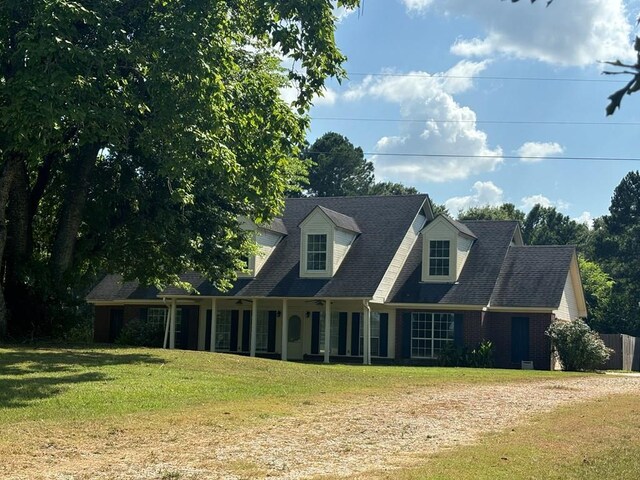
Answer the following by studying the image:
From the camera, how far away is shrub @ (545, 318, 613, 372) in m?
29.1

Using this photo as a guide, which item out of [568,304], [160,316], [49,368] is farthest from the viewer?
[160,316]

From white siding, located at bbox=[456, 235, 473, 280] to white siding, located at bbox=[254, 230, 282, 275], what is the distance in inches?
316

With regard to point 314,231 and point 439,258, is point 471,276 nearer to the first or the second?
point 439,258

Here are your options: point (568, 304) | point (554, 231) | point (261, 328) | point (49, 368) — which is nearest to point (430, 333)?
point (568, 304)

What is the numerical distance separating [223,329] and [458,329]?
416 inches

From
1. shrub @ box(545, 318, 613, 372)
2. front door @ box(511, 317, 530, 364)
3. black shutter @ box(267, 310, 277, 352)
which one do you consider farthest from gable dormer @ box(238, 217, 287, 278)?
shrub @ box(545, 318, 613, 372)

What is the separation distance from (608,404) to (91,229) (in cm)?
1532

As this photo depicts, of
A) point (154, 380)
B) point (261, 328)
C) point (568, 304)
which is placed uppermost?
point (568, 304)

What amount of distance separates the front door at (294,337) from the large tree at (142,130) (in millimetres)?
8129

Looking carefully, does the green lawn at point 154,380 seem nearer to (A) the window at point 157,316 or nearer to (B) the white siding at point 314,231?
(B) the white siding at point 314,231

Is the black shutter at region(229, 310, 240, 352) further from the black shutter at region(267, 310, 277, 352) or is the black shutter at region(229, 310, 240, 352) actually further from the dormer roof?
the dormer roof

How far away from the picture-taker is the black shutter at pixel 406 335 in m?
31.4

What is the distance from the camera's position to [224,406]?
13.9 meters

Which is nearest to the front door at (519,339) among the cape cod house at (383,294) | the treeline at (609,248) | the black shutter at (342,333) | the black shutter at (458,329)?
the cape cod house at (383,294)
